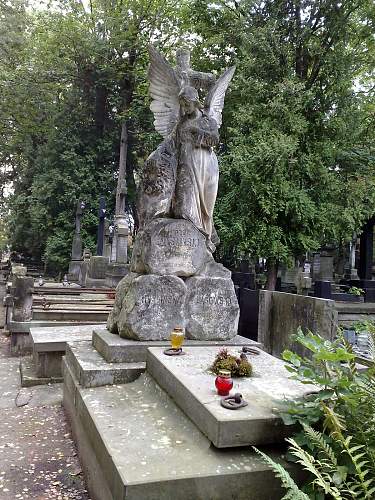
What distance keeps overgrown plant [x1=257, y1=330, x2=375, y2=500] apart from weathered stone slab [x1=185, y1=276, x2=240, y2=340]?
7.39ft

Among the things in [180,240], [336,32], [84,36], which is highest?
[84,36]

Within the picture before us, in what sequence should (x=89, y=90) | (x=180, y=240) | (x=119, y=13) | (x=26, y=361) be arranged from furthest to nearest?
(x=89, y=90) < (x=119, y=13) < (x=26, y=361) < (x=180, y=240)

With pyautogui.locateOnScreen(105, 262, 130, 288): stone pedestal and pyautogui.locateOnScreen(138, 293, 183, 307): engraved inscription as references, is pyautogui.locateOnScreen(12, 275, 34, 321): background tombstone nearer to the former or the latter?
pyautogui.locateOnScreen(138, 293, 183, 307): engraved inscription

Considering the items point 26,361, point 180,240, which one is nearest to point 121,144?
point 26,361

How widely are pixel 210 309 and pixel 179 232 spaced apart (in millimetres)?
931

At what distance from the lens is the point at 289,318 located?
6.54m

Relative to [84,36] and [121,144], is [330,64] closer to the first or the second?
[121,144]

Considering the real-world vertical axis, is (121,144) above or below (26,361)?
above

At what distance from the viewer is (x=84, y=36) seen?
22250 mm

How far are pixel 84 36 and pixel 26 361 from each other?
64.3 feet

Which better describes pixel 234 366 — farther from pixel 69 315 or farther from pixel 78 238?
pixel 78 238

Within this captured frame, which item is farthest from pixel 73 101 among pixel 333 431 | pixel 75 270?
pixel 333 431

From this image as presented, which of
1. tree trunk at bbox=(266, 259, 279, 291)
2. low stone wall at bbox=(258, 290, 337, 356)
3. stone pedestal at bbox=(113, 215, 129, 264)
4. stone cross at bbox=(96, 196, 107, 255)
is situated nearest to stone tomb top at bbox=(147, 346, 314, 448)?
low stone wall at bbox=(258, 290, 337, 356)

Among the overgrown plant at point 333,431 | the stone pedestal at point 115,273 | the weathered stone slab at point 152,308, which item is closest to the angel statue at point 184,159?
the weathered stone slab at point 152,308
